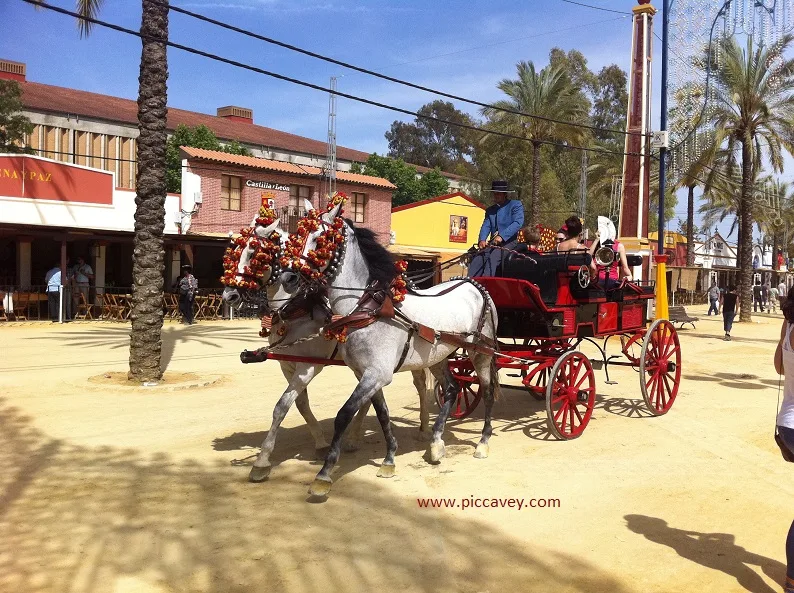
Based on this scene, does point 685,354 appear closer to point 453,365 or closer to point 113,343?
point 453,365

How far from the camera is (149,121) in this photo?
11.5 meters

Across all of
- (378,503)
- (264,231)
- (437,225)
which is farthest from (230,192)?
(378,503)

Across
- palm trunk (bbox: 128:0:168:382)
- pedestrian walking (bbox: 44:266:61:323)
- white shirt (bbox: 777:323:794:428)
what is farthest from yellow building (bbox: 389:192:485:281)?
white shirt (bbox: 777:323:794:428)

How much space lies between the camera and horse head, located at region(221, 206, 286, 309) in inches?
245

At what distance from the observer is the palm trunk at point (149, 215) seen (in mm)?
11328

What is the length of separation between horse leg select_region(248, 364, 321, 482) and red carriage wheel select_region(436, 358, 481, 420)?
2.47m

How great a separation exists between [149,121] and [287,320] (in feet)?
21.1

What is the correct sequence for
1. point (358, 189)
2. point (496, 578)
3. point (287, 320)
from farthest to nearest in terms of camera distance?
point (358, 189) → point (287, 320) → point (496, 578)

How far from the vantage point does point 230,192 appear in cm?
3014

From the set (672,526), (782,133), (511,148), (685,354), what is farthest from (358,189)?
(672,526)

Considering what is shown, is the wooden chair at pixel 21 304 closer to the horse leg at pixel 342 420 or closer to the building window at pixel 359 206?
the building window at pixel 359 206

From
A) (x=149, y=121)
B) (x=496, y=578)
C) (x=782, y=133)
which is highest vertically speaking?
(x=782, y=133)

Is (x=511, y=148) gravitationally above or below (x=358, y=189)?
above

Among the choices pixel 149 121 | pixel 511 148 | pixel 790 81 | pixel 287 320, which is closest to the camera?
pixel 287 320
